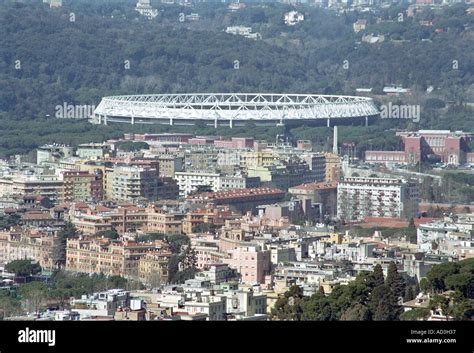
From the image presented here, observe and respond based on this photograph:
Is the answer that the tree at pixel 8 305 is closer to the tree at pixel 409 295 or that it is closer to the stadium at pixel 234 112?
the tree at pixel 409 295

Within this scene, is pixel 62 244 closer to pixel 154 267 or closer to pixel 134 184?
pixel 154 267

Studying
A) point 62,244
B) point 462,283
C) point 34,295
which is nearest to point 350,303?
point 462,283

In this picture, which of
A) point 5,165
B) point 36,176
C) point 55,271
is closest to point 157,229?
point 55,271

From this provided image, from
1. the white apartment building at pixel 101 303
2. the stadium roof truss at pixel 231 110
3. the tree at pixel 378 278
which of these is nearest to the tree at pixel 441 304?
the tree at pixel 378 278

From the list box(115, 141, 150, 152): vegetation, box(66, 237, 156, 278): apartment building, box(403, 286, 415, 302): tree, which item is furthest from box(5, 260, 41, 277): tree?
box(115, 141, 150, 152): vegetation

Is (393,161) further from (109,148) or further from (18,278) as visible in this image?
(18,278)

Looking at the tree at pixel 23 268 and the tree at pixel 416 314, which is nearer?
the tree at pixel 416 314
